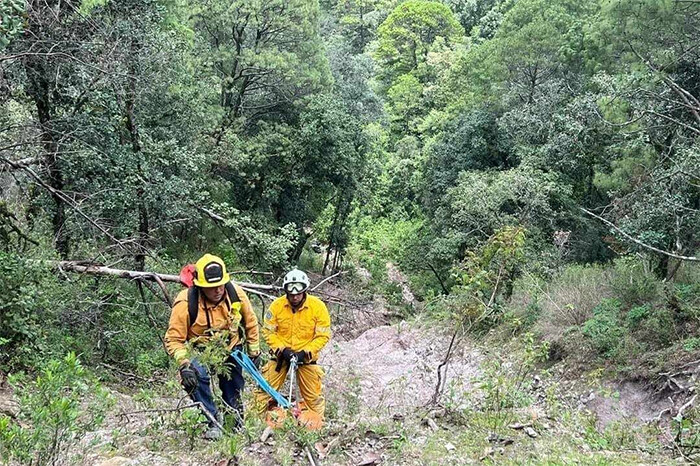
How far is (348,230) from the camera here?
73.2 feet

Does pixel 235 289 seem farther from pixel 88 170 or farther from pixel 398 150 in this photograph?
pixel 398 150

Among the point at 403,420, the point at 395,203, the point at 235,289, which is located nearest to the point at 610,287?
the point at 403,420

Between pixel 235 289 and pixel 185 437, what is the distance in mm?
1102

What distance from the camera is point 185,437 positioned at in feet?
13.0

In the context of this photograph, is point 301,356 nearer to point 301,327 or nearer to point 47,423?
point 301,327

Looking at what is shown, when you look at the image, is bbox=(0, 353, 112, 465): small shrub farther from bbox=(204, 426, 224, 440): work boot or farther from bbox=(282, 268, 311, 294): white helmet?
bbox=(282, 268, 311, 294): white helmet

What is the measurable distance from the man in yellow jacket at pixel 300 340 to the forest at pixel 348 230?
0.42m

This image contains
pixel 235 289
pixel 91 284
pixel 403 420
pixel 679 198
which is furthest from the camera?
pixel 679 198

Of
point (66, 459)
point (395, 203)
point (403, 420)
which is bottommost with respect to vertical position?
point (395, 203)

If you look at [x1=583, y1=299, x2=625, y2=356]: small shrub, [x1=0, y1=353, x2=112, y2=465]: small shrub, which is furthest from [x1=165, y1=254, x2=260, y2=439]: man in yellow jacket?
[x1=583, y1=299, x2=625, y2=356]: small shrub

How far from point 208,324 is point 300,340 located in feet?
3.09

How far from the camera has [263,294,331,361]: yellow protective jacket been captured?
16.1ft

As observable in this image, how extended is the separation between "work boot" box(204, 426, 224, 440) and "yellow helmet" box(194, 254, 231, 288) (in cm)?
99

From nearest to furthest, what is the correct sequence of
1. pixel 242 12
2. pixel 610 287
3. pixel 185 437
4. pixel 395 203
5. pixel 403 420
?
pixel 185 437, pixel 403 420, pixel 610 287, pixel 242 12, pixel 395 203
